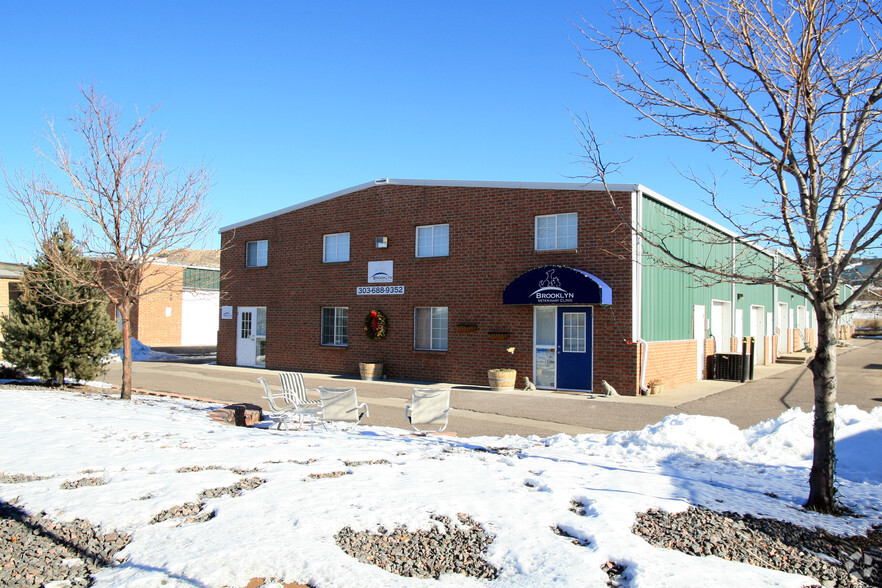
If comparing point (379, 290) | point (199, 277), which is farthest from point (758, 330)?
point (199, 277)

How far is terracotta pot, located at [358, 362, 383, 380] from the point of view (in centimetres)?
1970

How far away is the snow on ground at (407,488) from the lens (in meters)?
4.07

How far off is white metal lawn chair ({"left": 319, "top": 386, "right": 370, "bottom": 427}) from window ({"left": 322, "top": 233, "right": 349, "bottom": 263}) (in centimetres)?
1165

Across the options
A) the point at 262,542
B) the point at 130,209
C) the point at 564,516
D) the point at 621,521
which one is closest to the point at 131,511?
the point at 262,542

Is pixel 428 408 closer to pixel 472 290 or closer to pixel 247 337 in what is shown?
pixel 472 290

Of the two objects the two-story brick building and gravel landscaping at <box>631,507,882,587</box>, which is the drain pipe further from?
gravel landscaping at <box>631,507,882,587</box>

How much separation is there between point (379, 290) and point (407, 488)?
14.9 m

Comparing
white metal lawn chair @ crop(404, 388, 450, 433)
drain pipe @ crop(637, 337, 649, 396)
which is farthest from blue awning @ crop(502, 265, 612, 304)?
white metal lawn chair @ crop(404, 388, 450, 433)

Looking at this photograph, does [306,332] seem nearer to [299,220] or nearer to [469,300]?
[299,220]

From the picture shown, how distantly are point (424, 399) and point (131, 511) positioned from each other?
580cm

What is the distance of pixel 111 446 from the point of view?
7.34m

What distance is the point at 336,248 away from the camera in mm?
21984

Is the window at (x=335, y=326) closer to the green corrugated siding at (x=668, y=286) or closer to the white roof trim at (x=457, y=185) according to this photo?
the white roof trim at (x=457, y=185)

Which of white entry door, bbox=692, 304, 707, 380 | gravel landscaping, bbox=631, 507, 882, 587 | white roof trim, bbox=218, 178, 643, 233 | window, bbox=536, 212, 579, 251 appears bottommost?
gravel landscaping, bbox=631, 507, 882, 587
